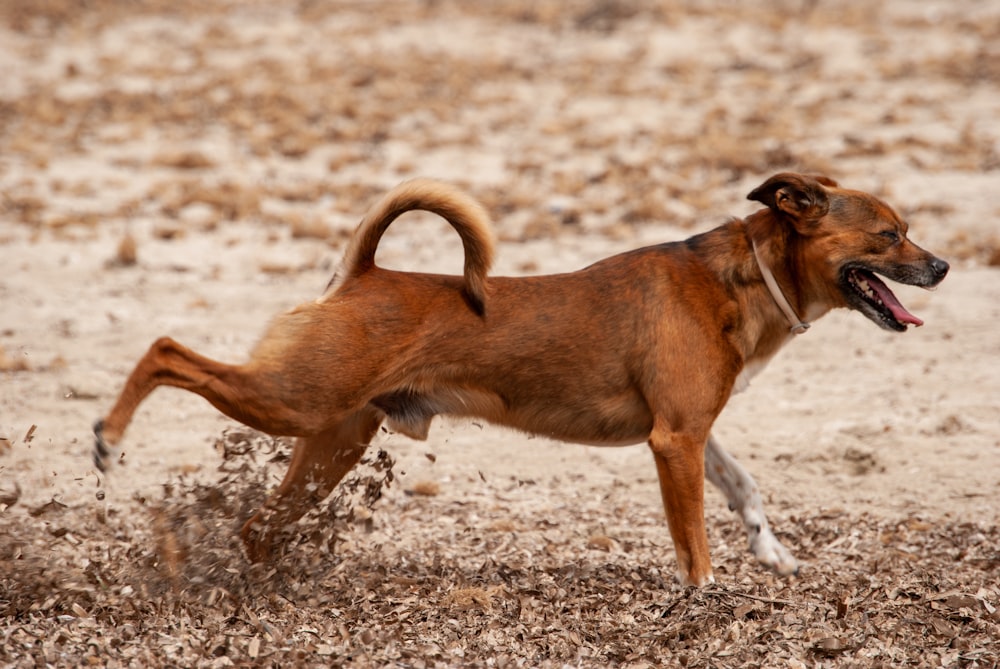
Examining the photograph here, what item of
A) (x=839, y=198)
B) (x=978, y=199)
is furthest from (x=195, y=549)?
(x=978, y=199)

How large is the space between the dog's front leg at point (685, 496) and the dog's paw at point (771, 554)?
14.5 inches

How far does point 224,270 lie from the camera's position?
1068 cm

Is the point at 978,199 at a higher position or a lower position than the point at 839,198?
lower

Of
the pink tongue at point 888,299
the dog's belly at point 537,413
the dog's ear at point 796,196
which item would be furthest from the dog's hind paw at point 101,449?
the pink tongue at point 888,299

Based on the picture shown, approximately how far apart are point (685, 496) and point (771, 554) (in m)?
0.64

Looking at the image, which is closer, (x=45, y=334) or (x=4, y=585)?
(x=4, y=585)

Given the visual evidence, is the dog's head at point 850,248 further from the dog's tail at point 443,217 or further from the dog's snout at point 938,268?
the dog's tail at point 443,217

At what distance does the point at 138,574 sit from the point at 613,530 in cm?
252

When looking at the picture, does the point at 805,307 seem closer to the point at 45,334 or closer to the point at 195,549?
the point at 195,549

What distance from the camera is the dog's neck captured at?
5.49 metres

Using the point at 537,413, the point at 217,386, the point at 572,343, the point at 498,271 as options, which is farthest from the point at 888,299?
the point at 498,271

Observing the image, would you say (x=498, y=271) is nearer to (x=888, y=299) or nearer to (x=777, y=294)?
(x=777, y=294)

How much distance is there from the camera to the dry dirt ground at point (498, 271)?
203 inches

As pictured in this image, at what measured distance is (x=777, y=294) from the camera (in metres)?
5.48
